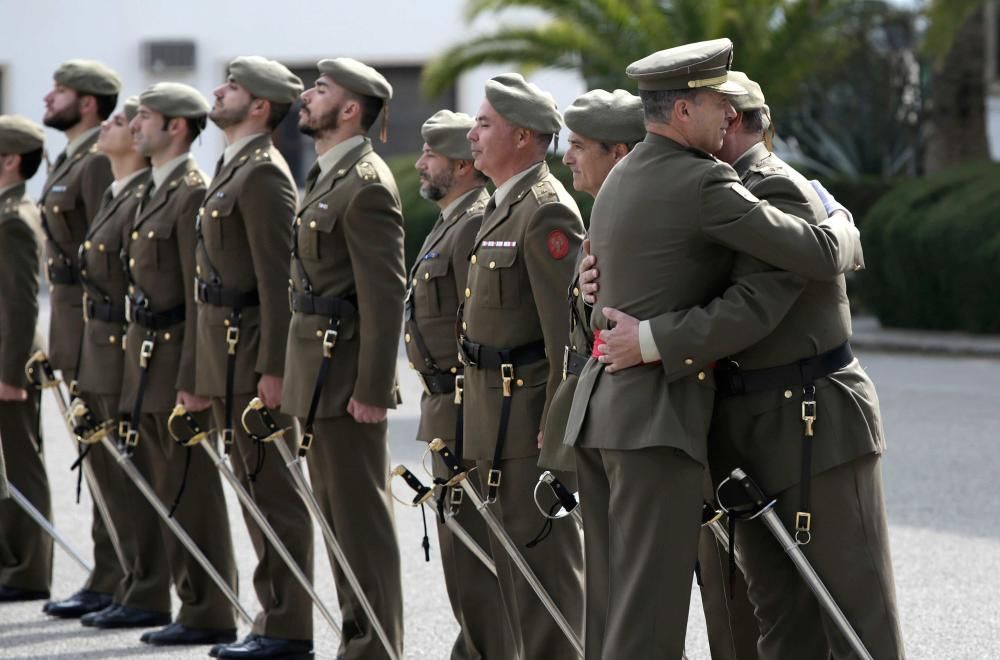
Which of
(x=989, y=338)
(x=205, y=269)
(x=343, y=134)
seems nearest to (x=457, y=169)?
(x=343, y=134)

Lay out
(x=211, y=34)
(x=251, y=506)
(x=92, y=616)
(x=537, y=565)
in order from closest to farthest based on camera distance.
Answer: (x=537, y=565)
(x=251, y=506)
(x=92, y=616)
(x=211, y=34)

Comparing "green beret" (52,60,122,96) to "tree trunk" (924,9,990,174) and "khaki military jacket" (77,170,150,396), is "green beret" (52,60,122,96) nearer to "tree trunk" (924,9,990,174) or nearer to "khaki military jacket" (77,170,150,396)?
"khaki military jacket" (77,170,150,396)

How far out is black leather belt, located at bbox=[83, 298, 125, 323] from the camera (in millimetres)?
6988

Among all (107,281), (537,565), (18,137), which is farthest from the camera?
(18,137)

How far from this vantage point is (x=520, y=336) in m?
5.19

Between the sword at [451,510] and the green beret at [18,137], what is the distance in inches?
121

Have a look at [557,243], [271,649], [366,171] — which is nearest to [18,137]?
[366,171]

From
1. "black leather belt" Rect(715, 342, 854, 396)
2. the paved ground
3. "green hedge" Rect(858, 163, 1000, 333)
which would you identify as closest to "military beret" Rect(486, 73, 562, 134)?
"black leather belt" Rect(715, 342, 854, 396)

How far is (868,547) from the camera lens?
4305 millimetres

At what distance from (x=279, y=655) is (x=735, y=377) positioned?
2458 mm

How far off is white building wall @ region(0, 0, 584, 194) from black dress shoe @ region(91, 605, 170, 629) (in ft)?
68.7

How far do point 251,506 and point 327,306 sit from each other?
30.9 inches

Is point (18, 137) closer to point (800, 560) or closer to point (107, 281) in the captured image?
point (107, 281)

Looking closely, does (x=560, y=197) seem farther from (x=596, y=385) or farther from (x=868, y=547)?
(x=868, y=547)
